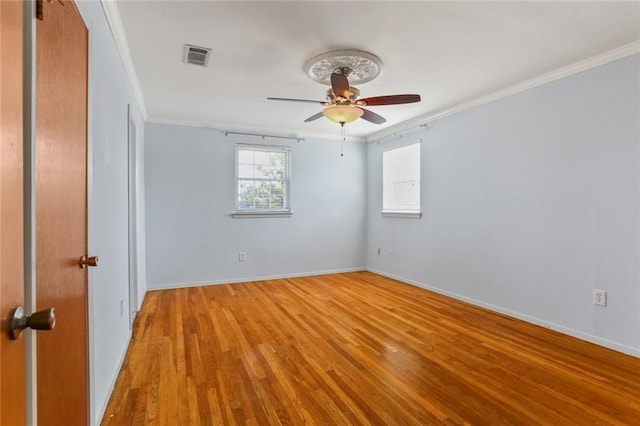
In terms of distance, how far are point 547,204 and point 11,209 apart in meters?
3.69

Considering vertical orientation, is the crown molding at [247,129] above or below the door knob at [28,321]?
above

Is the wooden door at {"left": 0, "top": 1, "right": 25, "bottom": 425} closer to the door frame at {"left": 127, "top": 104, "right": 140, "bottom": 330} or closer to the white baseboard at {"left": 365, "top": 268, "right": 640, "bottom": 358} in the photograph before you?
the door frame at {"left": 127, "top": 104, "right": 140, "bottom": 330}

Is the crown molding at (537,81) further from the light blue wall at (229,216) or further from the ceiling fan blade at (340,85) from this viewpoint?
the ceiling fan blade at (340,85)

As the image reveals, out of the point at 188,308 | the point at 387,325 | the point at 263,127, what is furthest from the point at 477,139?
the point at 188,308

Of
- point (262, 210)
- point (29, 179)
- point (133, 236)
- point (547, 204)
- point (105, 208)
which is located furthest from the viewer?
point (262, 210)

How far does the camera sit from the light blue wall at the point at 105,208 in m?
1.57

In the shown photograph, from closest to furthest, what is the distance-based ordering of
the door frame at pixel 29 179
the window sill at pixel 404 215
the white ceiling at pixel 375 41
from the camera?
the door frame at pixel 29 179 → the white ceiling at pixel 375 41 → the window sill at pixel 404 215

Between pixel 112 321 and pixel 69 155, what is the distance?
4.27 feet

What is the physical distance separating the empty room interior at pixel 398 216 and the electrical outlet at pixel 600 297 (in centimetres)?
2

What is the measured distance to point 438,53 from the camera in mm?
2623

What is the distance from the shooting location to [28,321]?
2.24 ft

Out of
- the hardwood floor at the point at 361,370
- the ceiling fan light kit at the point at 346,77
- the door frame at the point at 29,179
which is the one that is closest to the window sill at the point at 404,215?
the hardwood floor at the point at 361,370

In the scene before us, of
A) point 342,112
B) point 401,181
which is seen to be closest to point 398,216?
point 401,181

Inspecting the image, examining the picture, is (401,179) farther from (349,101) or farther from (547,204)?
(349,101)
